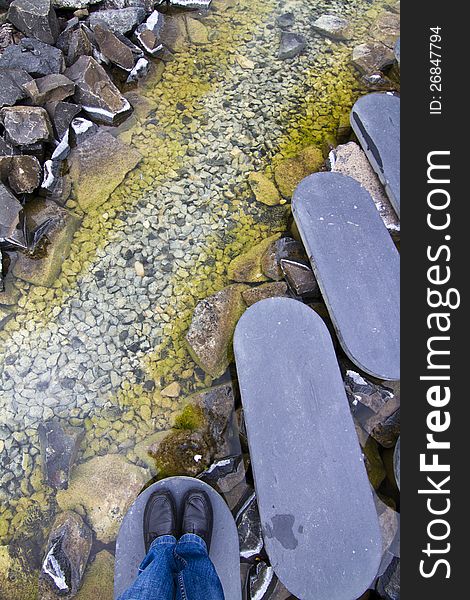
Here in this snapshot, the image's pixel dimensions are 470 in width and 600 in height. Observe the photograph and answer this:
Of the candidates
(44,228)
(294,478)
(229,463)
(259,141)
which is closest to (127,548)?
(229,463)

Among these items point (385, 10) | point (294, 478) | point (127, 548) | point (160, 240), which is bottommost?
point (127, 548)

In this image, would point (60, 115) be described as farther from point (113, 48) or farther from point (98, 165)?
point (113, 48)

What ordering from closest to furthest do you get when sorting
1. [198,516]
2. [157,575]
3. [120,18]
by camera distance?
[157,575]
[198,516]
[120,18]

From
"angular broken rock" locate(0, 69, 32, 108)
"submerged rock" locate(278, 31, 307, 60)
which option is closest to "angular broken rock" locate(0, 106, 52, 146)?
"angular broken rock" locate(0, 69, 32, 108)

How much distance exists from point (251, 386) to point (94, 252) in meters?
1.07

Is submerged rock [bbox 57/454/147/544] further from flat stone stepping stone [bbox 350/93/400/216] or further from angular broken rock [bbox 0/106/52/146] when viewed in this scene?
flat stone stepping stone [bbox 350/93/400/216]

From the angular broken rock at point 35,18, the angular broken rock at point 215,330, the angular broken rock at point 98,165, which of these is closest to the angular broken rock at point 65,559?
the angular broken rock at point 215,330

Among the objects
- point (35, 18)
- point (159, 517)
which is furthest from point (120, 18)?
point (159, 517)

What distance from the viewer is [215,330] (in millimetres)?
2344

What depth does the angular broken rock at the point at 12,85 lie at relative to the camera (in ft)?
8.82

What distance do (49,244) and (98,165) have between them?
0.52 meters

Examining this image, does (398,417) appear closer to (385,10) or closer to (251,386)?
(251,386)

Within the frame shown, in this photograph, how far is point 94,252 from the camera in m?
2.55

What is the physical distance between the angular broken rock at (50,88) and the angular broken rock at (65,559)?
2072mm
